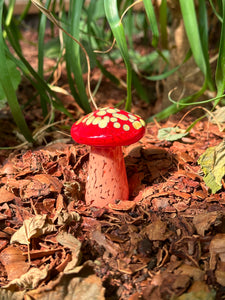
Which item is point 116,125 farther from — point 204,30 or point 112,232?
point 204,30

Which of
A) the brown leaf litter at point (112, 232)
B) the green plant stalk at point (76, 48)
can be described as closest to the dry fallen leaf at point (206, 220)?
the brown leaf litter at point (112, 232)

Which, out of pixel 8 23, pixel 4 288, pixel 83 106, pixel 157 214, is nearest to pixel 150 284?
pixel 157 214

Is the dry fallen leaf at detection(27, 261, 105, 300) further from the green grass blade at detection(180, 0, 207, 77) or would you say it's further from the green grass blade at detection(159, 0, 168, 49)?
the green grass blade at detection(159, 0, 168, 49)

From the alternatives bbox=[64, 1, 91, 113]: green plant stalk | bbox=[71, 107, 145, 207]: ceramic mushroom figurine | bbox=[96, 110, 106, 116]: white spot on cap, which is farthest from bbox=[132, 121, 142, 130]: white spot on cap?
bbox=[64, 1, 91, 113]: green plant stalk

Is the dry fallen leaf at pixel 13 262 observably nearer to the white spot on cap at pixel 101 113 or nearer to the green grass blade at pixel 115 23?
the white spot on cap at pixel 101 113

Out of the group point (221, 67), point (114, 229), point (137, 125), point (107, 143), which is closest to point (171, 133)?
point (221, 67)

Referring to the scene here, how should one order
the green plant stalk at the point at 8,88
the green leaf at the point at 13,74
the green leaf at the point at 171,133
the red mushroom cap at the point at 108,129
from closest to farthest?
the red mushroom cap at the point at 108,129, the green plant stalk at the point at 8,88, the green leaf at the point at 171,133, the green leaf at the point at 13,74

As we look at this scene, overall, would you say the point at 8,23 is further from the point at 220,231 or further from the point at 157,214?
the point at 220,231
